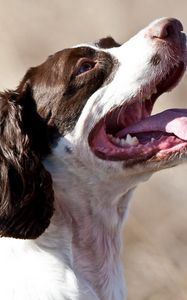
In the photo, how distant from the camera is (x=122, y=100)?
13.8 ft

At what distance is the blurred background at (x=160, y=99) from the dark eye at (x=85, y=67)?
3076 millimetres

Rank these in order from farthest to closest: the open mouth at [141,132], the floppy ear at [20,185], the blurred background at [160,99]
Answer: the blurred background at [160,99] → the open mouth at [141,132] → the floppy ear at [20,185]

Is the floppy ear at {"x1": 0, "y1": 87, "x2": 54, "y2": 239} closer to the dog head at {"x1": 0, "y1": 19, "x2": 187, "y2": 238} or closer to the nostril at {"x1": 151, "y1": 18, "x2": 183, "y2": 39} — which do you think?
the dog head at {"x1": 0, "y1": 19, "x2": 187, "y2": 238}

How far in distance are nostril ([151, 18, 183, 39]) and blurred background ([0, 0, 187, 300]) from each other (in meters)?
3.15

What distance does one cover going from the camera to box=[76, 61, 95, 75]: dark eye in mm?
4309

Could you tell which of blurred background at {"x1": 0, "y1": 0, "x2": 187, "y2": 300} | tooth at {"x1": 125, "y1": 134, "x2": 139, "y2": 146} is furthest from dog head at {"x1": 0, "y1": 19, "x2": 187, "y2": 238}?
blurred background at {"x1": 0, "y1": 0, "x2": 187, "y2": 300}

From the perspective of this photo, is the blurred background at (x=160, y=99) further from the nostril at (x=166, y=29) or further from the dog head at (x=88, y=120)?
the nostril at (x=166, y=29)

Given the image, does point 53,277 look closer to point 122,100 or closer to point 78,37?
point 122,100

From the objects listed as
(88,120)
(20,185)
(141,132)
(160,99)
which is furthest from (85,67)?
(160,99)

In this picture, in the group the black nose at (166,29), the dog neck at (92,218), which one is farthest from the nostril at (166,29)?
the dog neck at (92,218)

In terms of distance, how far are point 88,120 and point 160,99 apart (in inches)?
129

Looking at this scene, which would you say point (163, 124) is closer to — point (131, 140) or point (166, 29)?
point (131, 140)

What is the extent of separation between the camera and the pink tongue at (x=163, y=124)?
14.0 feet

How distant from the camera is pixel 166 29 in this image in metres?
4.26
